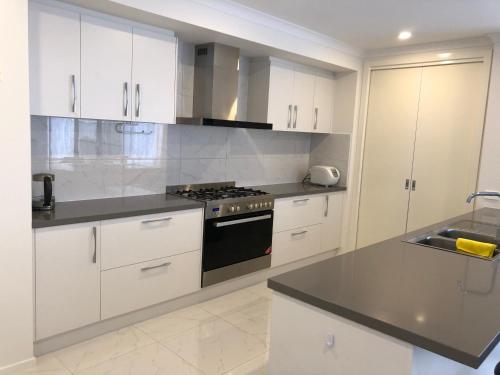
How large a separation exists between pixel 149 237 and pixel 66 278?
0.59 meters

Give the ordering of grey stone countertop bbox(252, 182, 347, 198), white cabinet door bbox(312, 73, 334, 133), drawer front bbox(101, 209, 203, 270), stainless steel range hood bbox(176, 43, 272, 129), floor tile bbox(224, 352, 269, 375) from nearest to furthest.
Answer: floor tile bbox(224, 352, 269, 375)
drawer front bbox(101, 209, 203, 270)
stainless steel range hood bbox(176, 43, 272, 129)
grey stone countertop bbox(252, 182, 347, 198)
white cabinet door bbox(312, 73, 334, 133)

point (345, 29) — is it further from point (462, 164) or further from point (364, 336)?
point (364, 336)

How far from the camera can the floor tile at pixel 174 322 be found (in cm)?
283

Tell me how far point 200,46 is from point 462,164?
2.64 meters

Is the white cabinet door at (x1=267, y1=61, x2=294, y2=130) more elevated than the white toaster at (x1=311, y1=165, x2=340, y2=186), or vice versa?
the white cabinet door at (x1=267, y1=61, x2=294, y2=130)

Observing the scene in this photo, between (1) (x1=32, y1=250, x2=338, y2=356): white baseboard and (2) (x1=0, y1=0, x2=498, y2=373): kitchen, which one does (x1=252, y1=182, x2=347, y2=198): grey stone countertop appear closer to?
(2) (x1=0, y1=0, x2=498, y2=373): kitchen

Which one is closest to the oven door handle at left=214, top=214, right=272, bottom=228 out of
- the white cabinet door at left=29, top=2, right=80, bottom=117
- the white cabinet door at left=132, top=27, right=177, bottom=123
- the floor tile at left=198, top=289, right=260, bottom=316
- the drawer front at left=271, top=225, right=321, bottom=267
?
the drawer front at left=271, top=225, right=321, bottom=267

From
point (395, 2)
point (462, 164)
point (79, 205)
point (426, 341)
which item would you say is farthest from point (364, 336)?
point (462, 164)

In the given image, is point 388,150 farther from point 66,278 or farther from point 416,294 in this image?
point 66,278

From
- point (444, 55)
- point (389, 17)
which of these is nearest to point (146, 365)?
point (389, 17)

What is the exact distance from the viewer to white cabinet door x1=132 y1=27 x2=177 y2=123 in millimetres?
2881

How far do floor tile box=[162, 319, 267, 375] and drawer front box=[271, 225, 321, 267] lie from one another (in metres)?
1.07

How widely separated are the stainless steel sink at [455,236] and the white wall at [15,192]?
6.88 feet

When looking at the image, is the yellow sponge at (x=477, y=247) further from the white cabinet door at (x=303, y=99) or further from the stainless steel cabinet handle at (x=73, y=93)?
the stainless steel cabinet handle at (x=73, y=93)
